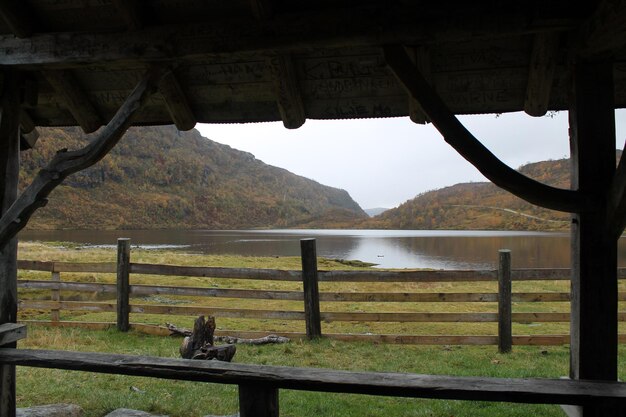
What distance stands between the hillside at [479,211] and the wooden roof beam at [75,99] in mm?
95078

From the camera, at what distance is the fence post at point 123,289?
8.37 metres

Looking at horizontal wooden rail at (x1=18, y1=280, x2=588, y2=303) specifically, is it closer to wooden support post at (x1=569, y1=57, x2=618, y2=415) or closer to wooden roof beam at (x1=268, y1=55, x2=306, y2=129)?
wooden roof beam at (x1=268, y1=55, x2=306, y2=129)

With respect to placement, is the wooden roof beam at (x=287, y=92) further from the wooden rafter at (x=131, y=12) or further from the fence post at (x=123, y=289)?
the fence post at (x=123, y=289)

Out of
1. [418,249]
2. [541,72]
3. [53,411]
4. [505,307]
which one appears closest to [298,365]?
[53,411]

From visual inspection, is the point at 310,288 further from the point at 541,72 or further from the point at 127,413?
the point at 541,72

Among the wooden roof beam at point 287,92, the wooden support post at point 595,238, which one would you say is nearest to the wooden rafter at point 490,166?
the wooden support post at point 595,238

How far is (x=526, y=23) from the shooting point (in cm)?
294

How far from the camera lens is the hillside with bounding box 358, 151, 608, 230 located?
9775cm

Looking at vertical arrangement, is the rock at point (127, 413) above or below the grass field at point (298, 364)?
above

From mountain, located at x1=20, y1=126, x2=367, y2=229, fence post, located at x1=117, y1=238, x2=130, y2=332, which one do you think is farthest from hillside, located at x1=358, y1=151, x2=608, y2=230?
fence post, located at x1=117, y1=238, x2=130, y2=332

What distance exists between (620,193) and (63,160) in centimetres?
383

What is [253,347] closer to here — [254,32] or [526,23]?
[254,32]

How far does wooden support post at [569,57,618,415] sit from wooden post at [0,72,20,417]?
447 cm

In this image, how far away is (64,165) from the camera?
335 cm
